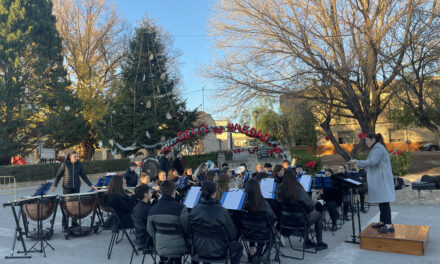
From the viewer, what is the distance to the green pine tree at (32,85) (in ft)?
68.4

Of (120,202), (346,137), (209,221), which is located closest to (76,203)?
(120,202)

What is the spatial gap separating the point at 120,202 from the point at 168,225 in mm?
2038

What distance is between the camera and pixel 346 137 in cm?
4369

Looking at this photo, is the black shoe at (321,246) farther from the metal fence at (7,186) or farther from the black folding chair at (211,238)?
the metal fence at (7,186)

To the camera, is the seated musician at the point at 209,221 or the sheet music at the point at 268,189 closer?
the seated musician at the point at 209,221

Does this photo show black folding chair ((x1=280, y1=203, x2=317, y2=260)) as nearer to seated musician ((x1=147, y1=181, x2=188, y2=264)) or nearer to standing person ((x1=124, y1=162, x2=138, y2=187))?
seated musician ((x1=147, y1=181, x2=188, y2=264))

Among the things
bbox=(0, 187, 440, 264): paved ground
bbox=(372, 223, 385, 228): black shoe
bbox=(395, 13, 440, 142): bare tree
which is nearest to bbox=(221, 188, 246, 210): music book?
bbox=(0, 187, 440, 264): paved ground

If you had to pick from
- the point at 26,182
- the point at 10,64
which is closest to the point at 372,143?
the point at 26,182

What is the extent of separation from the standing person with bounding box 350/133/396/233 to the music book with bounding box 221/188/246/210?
7.21 ft

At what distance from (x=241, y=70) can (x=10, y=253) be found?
1198 centimetres

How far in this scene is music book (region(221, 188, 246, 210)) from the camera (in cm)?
Result: 468

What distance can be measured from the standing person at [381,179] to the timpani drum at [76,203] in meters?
5.42

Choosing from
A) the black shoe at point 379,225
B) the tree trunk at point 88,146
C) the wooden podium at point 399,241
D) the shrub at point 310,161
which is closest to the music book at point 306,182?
the wooden podium at point 399,241

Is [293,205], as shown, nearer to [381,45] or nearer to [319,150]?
[381,45]
